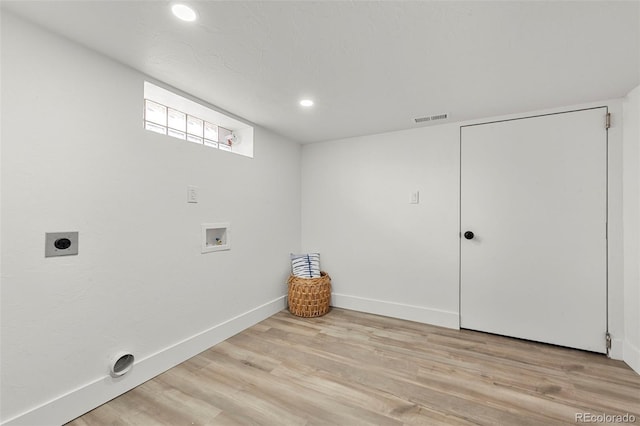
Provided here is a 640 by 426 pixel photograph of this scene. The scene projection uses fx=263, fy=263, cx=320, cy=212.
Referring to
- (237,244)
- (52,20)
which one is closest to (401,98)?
(237,244)

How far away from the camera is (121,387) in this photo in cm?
165

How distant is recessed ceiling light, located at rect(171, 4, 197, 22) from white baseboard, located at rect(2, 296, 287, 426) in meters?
2.05

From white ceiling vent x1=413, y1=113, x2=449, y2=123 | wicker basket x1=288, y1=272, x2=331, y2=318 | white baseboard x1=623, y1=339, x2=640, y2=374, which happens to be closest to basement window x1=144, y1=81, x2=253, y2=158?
wicker basket x1=288, y1=272, x2=331, y2=318

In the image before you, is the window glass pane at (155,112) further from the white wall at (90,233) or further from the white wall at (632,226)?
the white wall at (632,226)

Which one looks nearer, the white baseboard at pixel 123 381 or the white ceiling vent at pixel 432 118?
the white baseboard at pixel 123 381

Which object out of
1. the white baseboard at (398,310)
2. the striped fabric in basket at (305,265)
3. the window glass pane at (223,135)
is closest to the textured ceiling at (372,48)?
the window glass pane at (223,135)

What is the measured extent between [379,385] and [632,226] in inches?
87.7

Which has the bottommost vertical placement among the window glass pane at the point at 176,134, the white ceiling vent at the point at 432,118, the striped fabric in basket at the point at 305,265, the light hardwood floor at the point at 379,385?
the light hardwood floor at the point at 379,385

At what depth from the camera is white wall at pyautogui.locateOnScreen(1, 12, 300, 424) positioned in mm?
1284

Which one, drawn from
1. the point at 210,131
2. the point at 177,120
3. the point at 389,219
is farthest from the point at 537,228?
the point at 177,120

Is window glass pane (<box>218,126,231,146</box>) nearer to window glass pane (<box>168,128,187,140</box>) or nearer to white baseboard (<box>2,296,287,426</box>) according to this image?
window glass pane (<box>168,128,187,140</box>)

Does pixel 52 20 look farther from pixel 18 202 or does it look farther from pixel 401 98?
pixel 401 98

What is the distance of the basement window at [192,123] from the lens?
2.00 m

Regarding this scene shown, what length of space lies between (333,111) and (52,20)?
1809 millimetres
